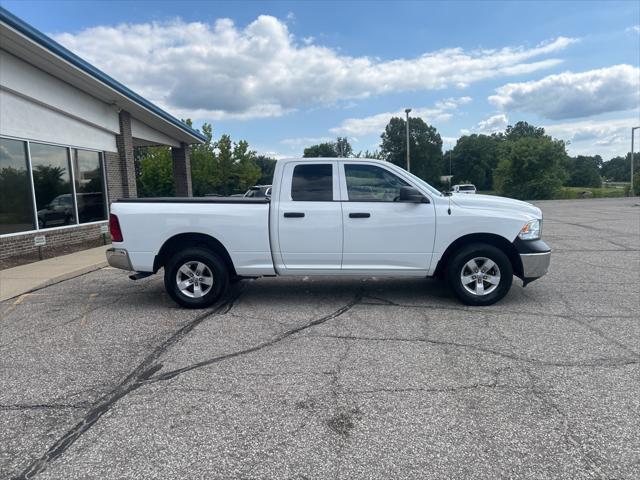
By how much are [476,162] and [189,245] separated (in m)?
102

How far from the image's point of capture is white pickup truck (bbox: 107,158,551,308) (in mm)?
5816

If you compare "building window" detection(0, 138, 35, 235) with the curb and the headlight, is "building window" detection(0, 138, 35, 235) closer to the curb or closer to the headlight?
the curb

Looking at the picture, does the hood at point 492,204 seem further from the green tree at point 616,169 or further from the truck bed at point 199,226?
the green tree at point 616,169

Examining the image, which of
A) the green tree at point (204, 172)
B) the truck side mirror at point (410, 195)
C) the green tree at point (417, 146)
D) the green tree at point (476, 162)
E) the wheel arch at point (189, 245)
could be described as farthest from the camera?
the green tree at point (476, 162)

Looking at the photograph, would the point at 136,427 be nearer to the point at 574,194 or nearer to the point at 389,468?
the point at 389,468

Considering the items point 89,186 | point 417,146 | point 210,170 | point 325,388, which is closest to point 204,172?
point 210,170

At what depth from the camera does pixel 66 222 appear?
1194 centimetres

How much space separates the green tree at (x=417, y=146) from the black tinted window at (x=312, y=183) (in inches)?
3116

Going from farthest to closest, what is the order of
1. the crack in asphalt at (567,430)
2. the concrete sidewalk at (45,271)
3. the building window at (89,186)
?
1. the building window at (89,186)
2. the concrete sidewalk at (45,271)
3. the crack in asphalt at (567,430)

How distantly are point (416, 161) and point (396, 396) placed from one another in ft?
275

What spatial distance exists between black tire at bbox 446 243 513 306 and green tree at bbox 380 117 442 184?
7922 cm

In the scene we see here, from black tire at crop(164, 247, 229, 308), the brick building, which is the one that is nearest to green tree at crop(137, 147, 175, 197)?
the brick building

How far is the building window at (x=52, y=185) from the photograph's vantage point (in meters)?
10.8

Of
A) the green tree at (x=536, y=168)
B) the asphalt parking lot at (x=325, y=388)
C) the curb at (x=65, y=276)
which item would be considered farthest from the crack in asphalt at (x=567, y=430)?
the green tree at (x=536, y=168)
